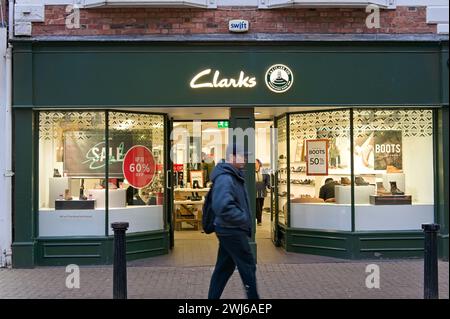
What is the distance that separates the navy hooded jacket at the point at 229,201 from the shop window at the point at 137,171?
366 cm

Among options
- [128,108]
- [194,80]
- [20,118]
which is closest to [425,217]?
[194,80]

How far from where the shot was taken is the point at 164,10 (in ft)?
28.8

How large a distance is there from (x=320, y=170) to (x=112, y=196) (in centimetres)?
349

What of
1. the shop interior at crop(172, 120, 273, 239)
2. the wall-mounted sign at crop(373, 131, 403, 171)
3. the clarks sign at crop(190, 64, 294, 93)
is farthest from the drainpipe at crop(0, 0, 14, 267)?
the wall-mounted sign at crop(373, 131, 403, 171)

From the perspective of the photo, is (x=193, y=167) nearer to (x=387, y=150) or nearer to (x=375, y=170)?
(x=375, y=170)

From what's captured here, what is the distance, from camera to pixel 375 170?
9.27 meters

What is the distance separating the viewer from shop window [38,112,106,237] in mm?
8914

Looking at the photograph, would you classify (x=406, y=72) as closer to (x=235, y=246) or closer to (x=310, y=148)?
(x=310, y=148)

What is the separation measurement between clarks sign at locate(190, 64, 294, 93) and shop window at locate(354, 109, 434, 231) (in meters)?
1.36

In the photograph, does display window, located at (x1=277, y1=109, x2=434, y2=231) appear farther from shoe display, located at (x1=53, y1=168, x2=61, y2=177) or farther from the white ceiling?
shoe display, located at (x1=53, y1=168, x2=61, y2=177)

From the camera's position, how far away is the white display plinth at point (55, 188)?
8.97 metres

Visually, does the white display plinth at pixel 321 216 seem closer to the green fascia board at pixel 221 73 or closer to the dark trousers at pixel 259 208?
the green fascia board at pixel 221 73

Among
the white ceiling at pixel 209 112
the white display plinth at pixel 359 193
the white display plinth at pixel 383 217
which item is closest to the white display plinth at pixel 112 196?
the white ceiling at pixel 209 112

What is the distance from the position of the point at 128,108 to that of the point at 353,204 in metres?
3.93
